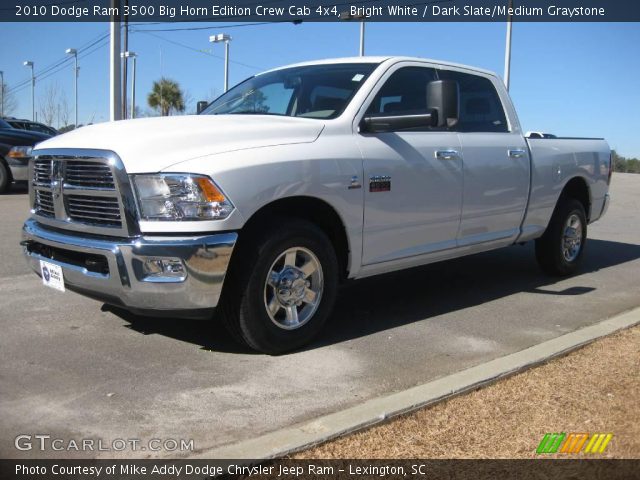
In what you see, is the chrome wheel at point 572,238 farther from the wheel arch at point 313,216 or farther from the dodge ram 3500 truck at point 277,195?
→ the wheel arch at point 313,216

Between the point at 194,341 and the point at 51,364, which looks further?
the point at 194,341

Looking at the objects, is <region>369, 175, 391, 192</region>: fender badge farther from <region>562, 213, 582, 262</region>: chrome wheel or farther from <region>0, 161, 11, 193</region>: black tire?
<region>0, 161, 11, 193</region>: black tire

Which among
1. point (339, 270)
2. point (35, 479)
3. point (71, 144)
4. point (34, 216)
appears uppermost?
point (71, 144)

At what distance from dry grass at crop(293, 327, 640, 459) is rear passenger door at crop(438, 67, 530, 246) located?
1.71 metres

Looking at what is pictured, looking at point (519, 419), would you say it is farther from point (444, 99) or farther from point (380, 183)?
point (444, 99)

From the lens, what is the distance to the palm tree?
4637cm

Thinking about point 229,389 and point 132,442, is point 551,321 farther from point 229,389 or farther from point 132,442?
point 132,442

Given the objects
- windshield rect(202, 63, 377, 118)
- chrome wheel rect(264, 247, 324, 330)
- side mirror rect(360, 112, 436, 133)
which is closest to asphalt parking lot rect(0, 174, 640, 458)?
chrome wheel rect(264, 247, 324, 330)

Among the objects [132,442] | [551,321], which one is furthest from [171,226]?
[551,321]

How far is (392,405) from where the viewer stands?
3414mm

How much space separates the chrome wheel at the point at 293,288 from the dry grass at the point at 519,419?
1195 millimetres

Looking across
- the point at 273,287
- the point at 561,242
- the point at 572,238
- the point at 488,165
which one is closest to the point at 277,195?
the point at 273,287

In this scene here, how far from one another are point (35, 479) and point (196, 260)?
141 centimetres

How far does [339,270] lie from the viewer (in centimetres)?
472
